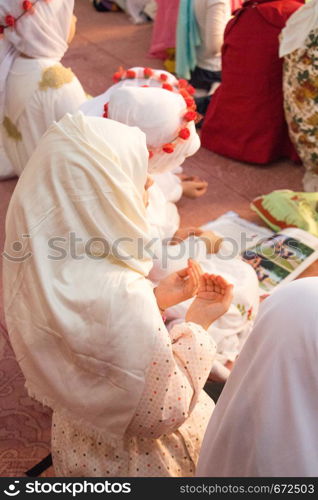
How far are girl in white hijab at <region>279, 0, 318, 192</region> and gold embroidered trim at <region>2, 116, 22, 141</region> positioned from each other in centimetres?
116

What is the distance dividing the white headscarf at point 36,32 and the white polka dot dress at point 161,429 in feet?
4.65

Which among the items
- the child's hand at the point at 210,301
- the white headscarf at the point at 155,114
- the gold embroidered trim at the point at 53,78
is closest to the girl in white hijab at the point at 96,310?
the child's hand at the point at 210,301

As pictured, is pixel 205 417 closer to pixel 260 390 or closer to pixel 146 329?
pixel 146 329

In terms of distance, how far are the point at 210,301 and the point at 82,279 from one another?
0.43 metres

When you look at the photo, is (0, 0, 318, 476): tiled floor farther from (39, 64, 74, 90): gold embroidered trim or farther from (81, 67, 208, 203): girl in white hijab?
(39, 64, 74, 90): gold embroidered trim

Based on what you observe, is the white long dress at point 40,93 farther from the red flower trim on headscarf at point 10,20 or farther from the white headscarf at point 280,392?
the white headscarf at point 280,392

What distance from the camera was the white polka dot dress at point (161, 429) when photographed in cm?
116

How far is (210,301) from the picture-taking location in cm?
147

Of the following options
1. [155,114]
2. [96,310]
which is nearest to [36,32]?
[155,114]

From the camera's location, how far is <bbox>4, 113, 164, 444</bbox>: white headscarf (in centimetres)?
112

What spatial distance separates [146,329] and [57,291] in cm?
19

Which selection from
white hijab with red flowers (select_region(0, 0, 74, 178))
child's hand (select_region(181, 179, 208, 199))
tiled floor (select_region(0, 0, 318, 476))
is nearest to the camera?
tiled floor (select_region(0, 0, 318, 476))

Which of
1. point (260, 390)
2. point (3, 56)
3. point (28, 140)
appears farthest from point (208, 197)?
point (260, 390)

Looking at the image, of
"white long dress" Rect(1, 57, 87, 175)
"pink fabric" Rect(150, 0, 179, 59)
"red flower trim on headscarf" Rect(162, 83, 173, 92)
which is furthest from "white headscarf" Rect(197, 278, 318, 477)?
"pink fabric" Rect(150, 0, 179, 59)
